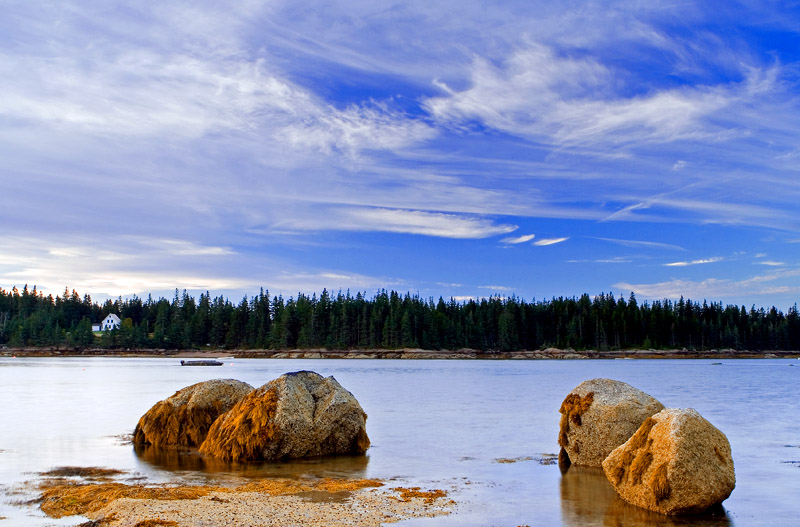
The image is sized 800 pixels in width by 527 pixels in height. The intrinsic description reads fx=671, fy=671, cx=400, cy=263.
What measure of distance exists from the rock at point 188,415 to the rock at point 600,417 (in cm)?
1021

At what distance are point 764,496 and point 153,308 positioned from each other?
195 metres

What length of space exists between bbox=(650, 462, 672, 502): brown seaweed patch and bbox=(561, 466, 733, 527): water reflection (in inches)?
13.3

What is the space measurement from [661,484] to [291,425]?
9.60m

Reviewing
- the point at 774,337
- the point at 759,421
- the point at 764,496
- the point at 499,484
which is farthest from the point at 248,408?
the point at 774,337

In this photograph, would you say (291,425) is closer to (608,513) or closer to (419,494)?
(419,494)

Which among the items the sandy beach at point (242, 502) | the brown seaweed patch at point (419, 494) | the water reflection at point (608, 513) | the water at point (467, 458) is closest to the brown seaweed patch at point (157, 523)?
the sandy beach at point (242, 502)

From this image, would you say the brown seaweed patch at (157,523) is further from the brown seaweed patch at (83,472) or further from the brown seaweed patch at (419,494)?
the brown seaweed patch at (83,472)

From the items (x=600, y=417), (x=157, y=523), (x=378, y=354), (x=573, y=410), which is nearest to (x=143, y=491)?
(x=157, y=523)

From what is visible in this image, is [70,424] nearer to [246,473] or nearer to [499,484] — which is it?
[246,473]

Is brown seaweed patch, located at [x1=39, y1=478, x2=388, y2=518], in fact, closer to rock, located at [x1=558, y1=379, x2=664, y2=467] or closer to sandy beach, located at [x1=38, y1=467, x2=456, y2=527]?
sandy beach, located at [x1=38, y1=467, x2=456, y2=527]

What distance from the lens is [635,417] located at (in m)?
15.9

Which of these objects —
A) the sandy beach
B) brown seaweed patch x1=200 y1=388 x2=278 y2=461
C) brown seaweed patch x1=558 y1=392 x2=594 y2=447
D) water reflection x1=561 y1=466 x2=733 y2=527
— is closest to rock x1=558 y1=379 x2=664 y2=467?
brown seaweed patch x1=558 y1=392 x2=594 y2=447

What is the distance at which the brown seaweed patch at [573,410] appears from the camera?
1667cm

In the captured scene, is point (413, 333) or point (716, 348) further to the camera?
point (716, 348)
